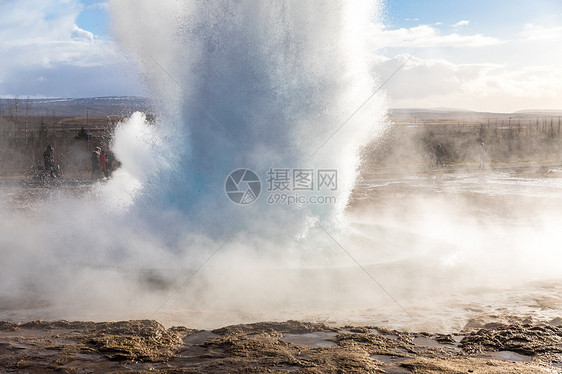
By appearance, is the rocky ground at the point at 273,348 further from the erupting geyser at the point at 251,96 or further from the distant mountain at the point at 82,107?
the distant mountain at the point at 82,107

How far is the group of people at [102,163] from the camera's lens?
17531mm

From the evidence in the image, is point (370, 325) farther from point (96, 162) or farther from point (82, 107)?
point (82, 107)

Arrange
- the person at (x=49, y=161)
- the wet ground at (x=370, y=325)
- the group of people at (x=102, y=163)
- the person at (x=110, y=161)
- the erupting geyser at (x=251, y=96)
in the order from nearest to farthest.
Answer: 1. the wet ground at (x=370, y=325)
2. the erupting geyser at (x=251, y=96)
3. the group of people at (x=102, y=163)
4. the person at (x=110, y=161)
5. the person at (x=49, y=161)

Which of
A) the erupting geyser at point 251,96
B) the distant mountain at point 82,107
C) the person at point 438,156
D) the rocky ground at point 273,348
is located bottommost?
the rocky ground at point 273,348

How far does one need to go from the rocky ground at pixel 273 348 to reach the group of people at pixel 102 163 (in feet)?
42.6

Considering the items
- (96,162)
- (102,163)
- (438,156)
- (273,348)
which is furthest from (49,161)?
(438,156)

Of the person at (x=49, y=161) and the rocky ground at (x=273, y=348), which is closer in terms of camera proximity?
the rocky ground at (x=273, y=348)

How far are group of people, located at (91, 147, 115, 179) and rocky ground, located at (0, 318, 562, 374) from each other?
13.0 metres

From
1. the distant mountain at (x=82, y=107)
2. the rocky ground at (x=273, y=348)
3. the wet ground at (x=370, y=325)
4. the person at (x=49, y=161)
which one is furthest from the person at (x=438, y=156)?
the distant mountain at (x=82, y=107)

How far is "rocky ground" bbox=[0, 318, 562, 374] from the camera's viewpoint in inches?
164

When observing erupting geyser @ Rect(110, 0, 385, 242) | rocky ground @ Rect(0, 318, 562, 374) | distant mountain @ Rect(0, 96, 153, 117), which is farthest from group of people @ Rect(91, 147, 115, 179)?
distant mountain @ Rect(0, 96, 153, 117)

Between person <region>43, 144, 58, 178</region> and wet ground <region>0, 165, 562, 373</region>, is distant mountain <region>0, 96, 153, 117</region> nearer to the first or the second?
person <region>43, 144, 58, 178</region>

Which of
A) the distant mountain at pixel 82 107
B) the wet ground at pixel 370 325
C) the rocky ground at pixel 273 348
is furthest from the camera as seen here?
the distant mountain at pixel 82 107

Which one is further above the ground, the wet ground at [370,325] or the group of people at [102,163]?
the group of people at [102,163]
